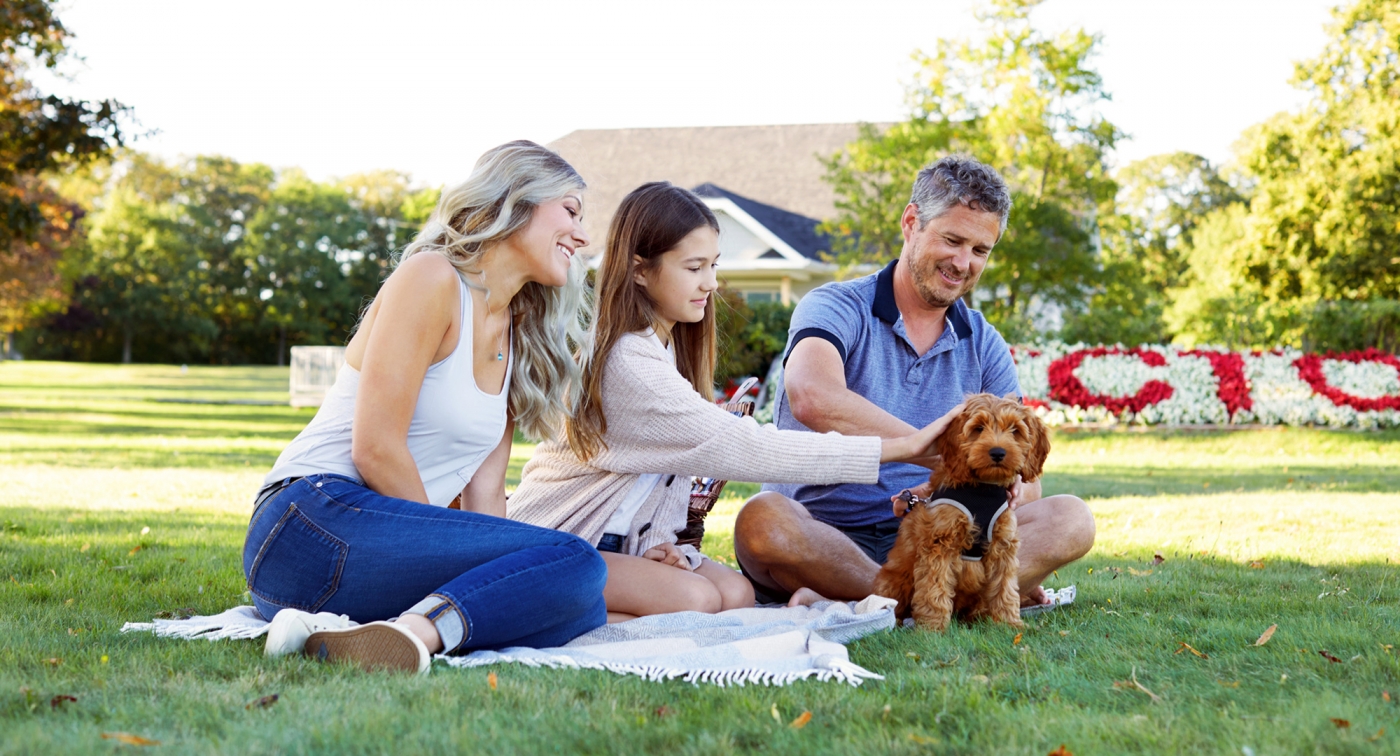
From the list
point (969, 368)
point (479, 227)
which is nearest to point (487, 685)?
point (479, 227)

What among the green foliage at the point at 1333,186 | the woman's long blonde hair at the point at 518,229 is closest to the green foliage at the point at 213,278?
the green foliage at the point at 1333,186

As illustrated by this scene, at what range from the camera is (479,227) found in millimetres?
3533

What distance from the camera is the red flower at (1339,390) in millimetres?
13852

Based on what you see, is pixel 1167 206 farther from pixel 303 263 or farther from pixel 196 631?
pixel 196 631

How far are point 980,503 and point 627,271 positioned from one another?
4.81 ft

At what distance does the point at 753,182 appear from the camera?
1097 inches

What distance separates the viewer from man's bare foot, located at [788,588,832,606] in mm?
4164

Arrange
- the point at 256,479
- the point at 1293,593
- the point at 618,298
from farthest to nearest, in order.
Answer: the point at 256,479
the point at 1293,593
the point at 618,298

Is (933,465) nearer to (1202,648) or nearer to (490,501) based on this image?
(1202,648)

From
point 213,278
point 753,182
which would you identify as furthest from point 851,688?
point 213,278

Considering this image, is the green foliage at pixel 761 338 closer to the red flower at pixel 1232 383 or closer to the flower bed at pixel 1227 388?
the flower bed at pixel 1227 388

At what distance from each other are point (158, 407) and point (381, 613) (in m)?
22.2

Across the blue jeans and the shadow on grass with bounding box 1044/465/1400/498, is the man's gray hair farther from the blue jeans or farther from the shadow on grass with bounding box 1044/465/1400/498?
the shadow on grass with bounding box 1044/465/1400/498

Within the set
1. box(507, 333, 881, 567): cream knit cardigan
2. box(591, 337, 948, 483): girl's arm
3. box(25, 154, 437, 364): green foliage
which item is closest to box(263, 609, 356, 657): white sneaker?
box(507, 333, 881, 567): cream knit cardigan
